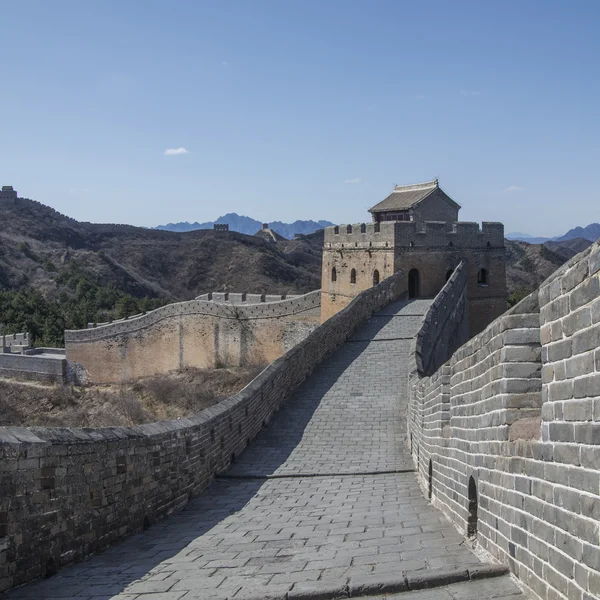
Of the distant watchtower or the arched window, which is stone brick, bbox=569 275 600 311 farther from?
the distant watchtower

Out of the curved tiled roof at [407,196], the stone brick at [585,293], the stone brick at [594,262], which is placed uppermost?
the curved tiled roof at [407,196]

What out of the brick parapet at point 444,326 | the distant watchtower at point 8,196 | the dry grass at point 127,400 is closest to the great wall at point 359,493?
the brick parapet at point 444,326

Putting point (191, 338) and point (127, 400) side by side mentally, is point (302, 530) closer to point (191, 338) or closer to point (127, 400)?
point (127, 400)

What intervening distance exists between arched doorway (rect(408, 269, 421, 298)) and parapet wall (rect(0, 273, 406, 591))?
1500 centimetres

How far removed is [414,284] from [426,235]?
5.39ft

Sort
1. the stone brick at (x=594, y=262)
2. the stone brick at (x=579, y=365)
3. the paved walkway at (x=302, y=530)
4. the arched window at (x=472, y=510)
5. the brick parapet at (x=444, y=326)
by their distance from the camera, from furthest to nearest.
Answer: the brick parapet at (x=444, y=326), the arched window at (x=472, y=510), the paved walkway at (x=302, y=530), the stone brick at (x=579, y=365), the stone brick at (x=594, y=262)

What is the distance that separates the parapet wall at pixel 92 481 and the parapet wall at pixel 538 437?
3024 millimetres

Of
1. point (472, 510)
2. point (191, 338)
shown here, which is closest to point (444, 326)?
point (472, 510)

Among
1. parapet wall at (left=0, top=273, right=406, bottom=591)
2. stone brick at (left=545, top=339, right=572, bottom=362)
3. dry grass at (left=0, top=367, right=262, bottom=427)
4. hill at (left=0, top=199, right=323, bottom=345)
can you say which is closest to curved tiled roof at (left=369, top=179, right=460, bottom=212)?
dry grass at (left=0, top=367, right=262, bottom=427)

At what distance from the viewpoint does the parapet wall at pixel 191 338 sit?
3023 cm

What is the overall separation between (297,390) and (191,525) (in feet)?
24.6

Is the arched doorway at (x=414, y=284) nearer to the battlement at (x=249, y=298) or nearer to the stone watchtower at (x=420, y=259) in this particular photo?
the stone watchtower at (x=420, y=259)

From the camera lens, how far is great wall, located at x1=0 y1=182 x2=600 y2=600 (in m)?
3.78

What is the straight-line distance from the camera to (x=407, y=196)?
31047mm
